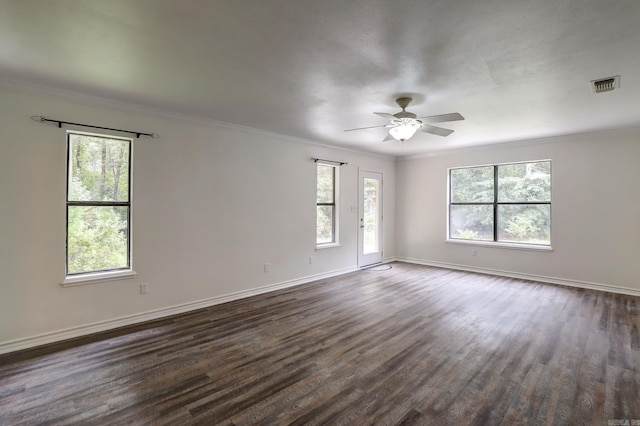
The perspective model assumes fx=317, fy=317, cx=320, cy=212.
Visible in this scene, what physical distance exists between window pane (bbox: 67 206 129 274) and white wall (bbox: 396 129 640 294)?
597cm

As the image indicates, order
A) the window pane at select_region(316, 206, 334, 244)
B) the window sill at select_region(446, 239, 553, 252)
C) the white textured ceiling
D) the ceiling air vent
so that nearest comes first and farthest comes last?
the white textured ceiling
the ceiling air vent
the window sill at select_region(446, 239, 553, 252)
the window pane at select_region(316, 206, 334, 244)

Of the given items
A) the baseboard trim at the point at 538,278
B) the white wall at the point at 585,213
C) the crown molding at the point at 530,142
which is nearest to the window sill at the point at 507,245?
the white wall at the point at 585,213

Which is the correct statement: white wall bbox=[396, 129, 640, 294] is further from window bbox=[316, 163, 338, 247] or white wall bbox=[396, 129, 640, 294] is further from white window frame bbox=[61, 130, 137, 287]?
white window frame bbox=[61, 130, 137, 287]

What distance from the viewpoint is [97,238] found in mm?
3482

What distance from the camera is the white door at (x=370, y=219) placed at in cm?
662

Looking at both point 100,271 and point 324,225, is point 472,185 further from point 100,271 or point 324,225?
point 100,271

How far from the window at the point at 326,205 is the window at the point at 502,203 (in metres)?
2.60

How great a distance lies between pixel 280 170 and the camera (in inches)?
203

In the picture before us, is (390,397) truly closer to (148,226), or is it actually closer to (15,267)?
(148,226)

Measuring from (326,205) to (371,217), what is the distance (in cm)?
143

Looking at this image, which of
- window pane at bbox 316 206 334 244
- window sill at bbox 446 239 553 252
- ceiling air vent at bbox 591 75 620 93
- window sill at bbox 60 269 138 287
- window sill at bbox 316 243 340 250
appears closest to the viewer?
ceiling air vent at bbox 591 75 620 93

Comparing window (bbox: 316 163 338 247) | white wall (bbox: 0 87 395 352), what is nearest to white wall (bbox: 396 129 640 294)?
window (bbox: 316 163 338 247)

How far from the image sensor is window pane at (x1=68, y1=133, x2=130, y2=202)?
3.35 metres

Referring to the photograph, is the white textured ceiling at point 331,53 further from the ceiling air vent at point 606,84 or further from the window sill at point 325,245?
the window sill at point 325,245
